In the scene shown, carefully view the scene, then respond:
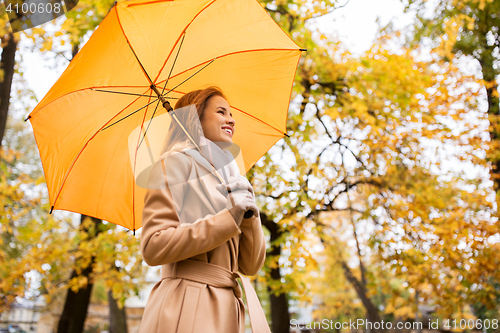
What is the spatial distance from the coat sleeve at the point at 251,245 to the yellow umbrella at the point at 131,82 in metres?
0.80

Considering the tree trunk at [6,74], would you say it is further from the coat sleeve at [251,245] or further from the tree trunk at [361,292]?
the tree trunk at [361,292]

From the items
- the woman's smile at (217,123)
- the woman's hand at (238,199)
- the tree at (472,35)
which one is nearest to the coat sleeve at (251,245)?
the woman's hand at (238,199)

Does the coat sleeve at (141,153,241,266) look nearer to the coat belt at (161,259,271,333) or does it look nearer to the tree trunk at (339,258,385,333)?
the coat belt at (161,259,271,333)

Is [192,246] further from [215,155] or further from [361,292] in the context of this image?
[361,292]

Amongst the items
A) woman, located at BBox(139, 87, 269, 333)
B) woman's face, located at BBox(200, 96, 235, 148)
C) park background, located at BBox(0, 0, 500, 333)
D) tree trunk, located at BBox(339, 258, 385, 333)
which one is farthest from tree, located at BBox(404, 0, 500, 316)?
woman, located at BBox(139, 87, 269, 333)

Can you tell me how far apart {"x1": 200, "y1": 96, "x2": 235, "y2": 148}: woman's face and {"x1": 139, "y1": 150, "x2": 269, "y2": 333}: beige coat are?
0.66ft

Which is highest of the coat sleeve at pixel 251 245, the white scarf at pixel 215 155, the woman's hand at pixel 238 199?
the white scarf at pixel 215 155

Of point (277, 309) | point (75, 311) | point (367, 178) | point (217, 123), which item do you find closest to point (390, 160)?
point (367, 178)

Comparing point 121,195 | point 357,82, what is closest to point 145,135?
point 121,195

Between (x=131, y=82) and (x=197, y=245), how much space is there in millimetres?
1137

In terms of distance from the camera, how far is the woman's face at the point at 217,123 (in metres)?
1.91

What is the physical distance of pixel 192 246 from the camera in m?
1.42

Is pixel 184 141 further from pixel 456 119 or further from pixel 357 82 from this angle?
pixel 456 119

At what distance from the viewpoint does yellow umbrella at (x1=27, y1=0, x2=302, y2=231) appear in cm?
194
